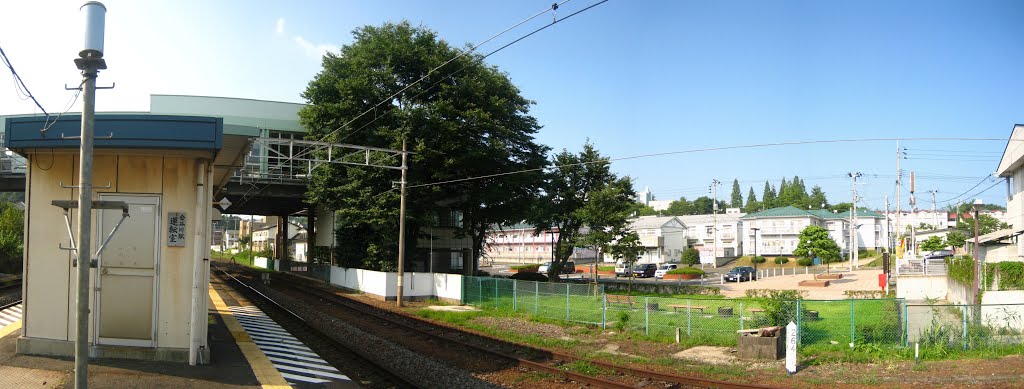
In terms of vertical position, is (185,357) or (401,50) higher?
(401,50)

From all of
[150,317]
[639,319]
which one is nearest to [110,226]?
[150,317]

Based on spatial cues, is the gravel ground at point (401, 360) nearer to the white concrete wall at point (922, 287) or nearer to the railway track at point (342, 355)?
the railway track at point (342, 355)

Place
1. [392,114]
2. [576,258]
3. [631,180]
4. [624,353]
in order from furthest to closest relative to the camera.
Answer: [576,258] → [631,180] → [392,114] → [624,353]

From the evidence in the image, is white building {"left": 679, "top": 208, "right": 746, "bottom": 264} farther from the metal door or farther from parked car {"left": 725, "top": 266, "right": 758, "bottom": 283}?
the metal door

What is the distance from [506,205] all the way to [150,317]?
1064 inches

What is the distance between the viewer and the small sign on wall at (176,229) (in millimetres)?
10875

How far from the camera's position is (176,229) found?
10.9 m

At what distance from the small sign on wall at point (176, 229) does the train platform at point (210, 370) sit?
2.16 m

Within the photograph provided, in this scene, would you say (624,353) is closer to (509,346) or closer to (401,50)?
(509,346)

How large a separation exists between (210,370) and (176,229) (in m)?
2.58

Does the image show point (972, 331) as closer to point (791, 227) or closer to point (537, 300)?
point (537, 300)

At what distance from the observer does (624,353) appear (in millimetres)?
16156

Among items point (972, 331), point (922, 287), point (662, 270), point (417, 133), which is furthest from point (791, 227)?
point (972, 331)

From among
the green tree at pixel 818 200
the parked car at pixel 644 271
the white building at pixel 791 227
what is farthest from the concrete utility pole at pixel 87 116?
the green tree at pixel 818 200
